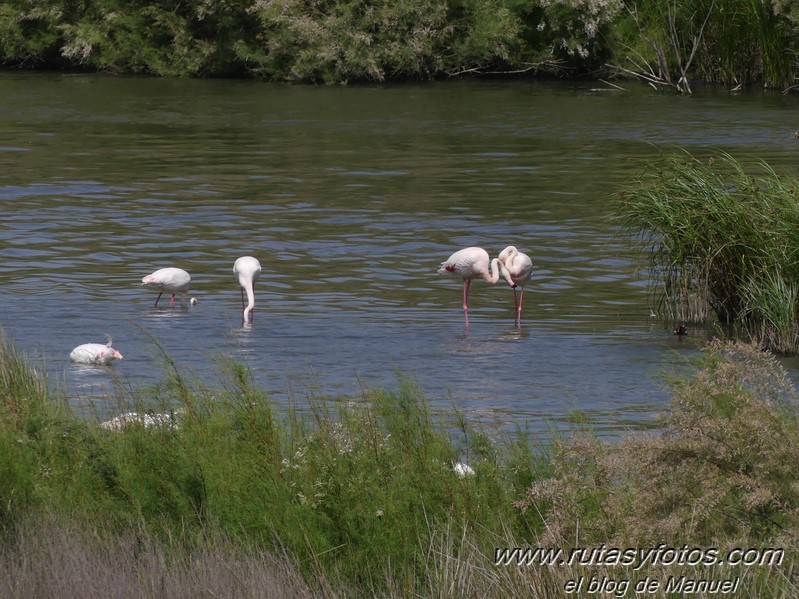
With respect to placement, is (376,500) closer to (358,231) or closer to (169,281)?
(169,281)

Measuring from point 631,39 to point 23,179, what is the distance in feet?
75.6

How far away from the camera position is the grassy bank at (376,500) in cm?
493

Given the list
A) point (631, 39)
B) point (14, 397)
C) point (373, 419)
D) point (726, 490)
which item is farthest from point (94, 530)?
point (631, 39)

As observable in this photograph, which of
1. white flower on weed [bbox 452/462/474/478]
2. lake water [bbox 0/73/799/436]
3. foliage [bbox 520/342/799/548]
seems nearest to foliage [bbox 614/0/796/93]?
lake water [bbox 0/73/799/436]

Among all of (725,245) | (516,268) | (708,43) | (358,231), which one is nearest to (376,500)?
(725,245)

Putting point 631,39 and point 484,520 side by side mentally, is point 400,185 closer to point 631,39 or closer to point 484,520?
point 484,520

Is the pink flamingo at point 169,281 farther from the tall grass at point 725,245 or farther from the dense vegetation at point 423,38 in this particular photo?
the dense vegetation at point 423,38

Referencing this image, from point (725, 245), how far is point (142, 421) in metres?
6.75

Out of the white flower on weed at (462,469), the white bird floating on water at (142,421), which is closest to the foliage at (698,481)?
the white flower on weed at (462,469)

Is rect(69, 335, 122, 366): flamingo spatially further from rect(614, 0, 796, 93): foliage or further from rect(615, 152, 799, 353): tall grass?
rect(614, 0, 796, 93): foliage

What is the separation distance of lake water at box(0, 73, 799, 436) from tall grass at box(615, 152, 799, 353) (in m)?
0.45

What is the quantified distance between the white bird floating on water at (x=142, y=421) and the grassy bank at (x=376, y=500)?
3cm

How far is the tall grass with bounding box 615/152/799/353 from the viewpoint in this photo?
37.2 feet

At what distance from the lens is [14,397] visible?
727cm
